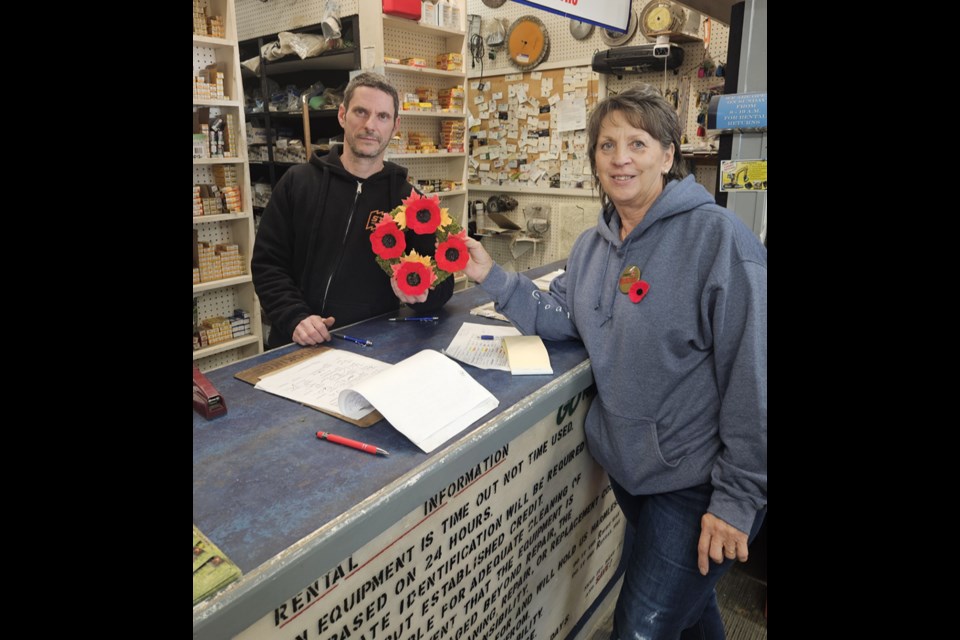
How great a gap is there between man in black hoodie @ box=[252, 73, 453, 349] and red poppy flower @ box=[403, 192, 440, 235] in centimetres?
57

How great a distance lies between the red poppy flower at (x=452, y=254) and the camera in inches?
62.7

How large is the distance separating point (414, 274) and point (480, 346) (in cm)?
30

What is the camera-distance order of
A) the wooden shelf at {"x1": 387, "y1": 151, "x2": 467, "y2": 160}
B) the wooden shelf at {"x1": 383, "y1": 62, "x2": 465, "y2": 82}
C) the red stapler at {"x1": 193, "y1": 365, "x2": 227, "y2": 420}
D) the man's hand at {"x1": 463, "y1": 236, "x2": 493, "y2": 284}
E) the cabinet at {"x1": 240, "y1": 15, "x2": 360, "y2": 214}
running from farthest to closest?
the wooden shelf at {"x1": 387, "y1": 151, "x2": 467, "y2": 160}
the cabinet at {"x1": 240, "y1": 15, "x2": 360, "y2": 214}
the wooden shelf at {"x1": 383, "y1": 62, "x2": 465, "y2": 82}
the man's hand at {"x1": 463, "y1": 236, "x2": 493, "y2": 284}
the red stapler at {"x1": 193, "y1": 365, "x2": 227, "y2": 420}

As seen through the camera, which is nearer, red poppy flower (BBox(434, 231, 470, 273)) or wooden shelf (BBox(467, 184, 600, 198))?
red poppy flower (BBox(434, 231, 470, 273))

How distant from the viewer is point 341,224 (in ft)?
7.27

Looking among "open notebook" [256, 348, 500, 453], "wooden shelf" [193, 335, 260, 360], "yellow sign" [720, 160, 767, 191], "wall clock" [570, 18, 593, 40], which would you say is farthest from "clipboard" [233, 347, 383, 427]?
"wall clock" [570, 18, 593, 40]

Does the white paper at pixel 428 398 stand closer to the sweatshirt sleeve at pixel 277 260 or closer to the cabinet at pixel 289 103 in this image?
the sweatshirt sleeve at pixel 277 260

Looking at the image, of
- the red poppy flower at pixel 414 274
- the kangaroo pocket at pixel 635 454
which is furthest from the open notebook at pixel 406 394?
the kangaroo pocket at pixel 635 454

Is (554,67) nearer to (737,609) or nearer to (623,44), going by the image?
(623,44)

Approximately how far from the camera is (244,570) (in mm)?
811

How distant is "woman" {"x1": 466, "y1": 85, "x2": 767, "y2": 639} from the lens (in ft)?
4.33

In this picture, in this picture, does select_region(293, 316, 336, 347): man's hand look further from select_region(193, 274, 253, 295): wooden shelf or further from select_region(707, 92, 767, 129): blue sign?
select_region(193, 274, 253, 295): wooden shelf

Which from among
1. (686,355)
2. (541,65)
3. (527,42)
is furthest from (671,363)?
(527,42)
